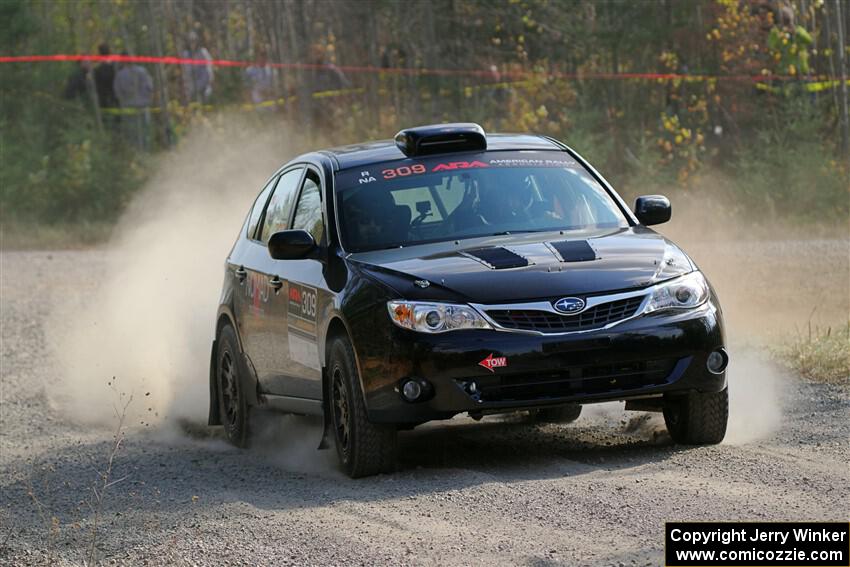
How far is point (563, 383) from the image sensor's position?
781cm

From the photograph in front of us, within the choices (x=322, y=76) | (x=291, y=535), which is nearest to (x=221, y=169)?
(x=322, y=76)

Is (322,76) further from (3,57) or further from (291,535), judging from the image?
(291,535)

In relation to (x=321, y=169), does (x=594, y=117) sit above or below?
below

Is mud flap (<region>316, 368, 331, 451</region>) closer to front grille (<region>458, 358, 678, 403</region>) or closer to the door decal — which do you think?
the door decal

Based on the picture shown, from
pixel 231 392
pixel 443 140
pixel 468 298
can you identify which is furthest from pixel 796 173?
pixel 468 298

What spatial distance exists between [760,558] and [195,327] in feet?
28.7

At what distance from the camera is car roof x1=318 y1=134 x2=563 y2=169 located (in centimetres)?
945

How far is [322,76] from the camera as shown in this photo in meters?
31.2

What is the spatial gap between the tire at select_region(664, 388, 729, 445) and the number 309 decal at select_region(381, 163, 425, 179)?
200cm

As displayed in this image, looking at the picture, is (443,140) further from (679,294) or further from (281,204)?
(679,294)

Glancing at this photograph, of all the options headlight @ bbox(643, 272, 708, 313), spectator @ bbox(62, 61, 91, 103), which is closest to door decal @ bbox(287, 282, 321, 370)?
headlight @ bbox(643, 272, 708, 313)

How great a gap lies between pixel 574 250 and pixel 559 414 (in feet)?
7.35

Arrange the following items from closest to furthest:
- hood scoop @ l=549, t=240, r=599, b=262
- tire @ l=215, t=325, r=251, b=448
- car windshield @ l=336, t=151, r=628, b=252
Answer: hood scoop @ l=549, t=240, r=599, b=262 < car windshield @ l=336, t=151, r=628, b=252 < tire @ l=215, t=325, r=251, b=448

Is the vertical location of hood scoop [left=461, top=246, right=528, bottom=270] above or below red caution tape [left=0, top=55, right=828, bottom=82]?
above
